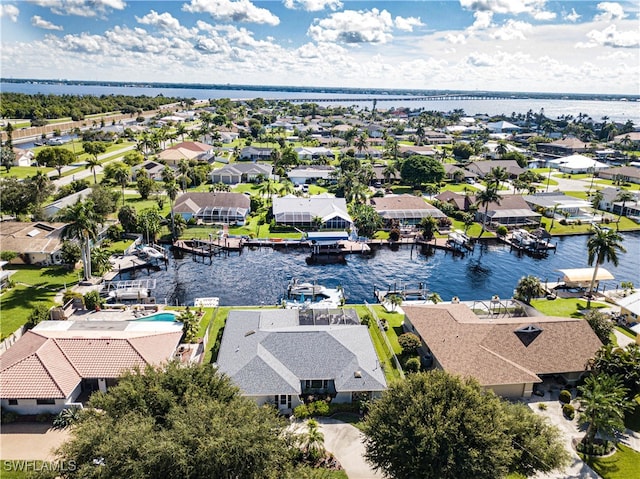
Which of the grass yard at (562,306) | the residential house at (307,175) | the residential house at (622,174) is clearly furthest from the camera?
the residential house at (622,174)

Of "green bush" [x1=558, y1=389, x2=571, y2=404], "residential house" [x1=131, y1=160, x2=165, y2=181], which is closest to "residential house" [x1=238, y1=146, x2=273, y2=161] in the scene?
"residential house" [x1=131, y1=160, x2=165, y2=181]

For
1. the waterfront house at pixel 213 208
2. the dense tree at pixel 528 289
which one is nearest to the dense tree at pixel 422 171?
the waterfront house at pixel 213 208

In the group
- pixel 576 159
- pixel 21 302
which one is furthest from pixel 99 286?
pixel 576 159

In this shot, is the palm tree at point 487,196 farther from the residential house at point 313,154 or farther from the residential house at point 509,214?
the residential house at point 313,154

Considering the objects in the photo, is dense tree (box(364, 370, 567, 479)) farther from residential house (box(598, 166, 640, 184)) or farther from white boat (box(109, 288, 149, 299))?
residential house (box(598, 166, 640, 184))

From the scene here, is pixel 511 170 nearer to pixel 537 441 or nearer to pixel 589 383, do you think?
pixel 589 383

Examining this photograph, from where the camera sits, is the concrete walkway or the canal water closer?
the concrete walkway
